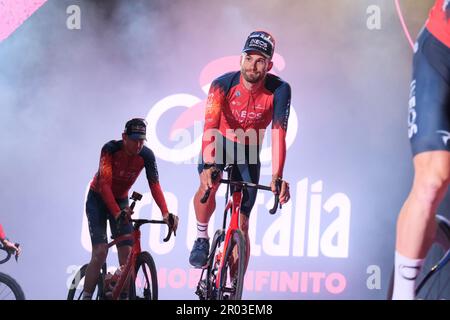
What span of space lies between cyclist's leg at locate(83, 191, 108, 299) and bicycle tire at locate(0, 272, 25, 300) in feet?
1.43

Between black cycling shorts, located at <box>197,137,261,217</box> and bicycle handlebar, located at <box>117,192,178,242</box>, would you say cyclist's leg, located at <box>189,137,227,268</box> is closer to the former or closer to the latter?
black cycling shorts, located at <box>197,137,261,217</box>

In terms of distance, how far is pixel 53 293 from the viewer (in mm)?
4234

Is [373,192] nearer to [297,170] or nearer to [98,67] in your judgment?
[297,170]

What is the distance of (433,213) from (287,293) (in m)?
1.27

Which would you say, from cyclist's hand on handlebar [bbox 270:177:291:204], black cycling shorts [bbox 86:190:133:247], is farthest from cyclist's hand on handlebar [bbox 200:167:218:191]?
black cycling shorts [bbox 86:190:133:247]

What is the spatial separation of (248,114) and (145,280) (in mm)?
1260

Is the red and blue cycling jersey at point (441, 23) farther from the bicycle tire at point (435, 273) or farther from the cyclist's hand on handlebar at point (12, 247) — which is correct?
the cyclist's hand on handlebar at point (12, 247)

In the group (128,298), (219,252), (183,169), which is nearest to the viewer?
(219,252)

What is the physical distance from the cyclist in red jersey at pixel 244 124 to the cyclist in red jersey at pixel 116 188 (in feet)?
1.33

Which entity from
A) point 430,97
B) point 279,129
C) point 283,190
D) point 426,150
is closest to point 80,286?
point 283,190

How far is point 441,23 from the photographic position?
140 inches

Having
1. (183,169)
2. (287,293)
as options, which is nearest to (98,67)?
(183,169)

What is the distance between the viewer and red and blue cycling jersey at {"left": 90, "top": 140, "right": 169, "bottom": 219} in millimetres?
4250

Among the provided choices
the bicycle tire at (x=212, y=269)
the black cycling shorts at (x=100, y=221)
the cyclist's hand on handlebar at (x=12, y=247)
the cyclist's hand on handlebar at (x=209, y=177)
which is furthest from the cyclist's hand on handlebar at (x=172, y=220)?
the cyclist's hand on handlebar at (x=12, y=247)
